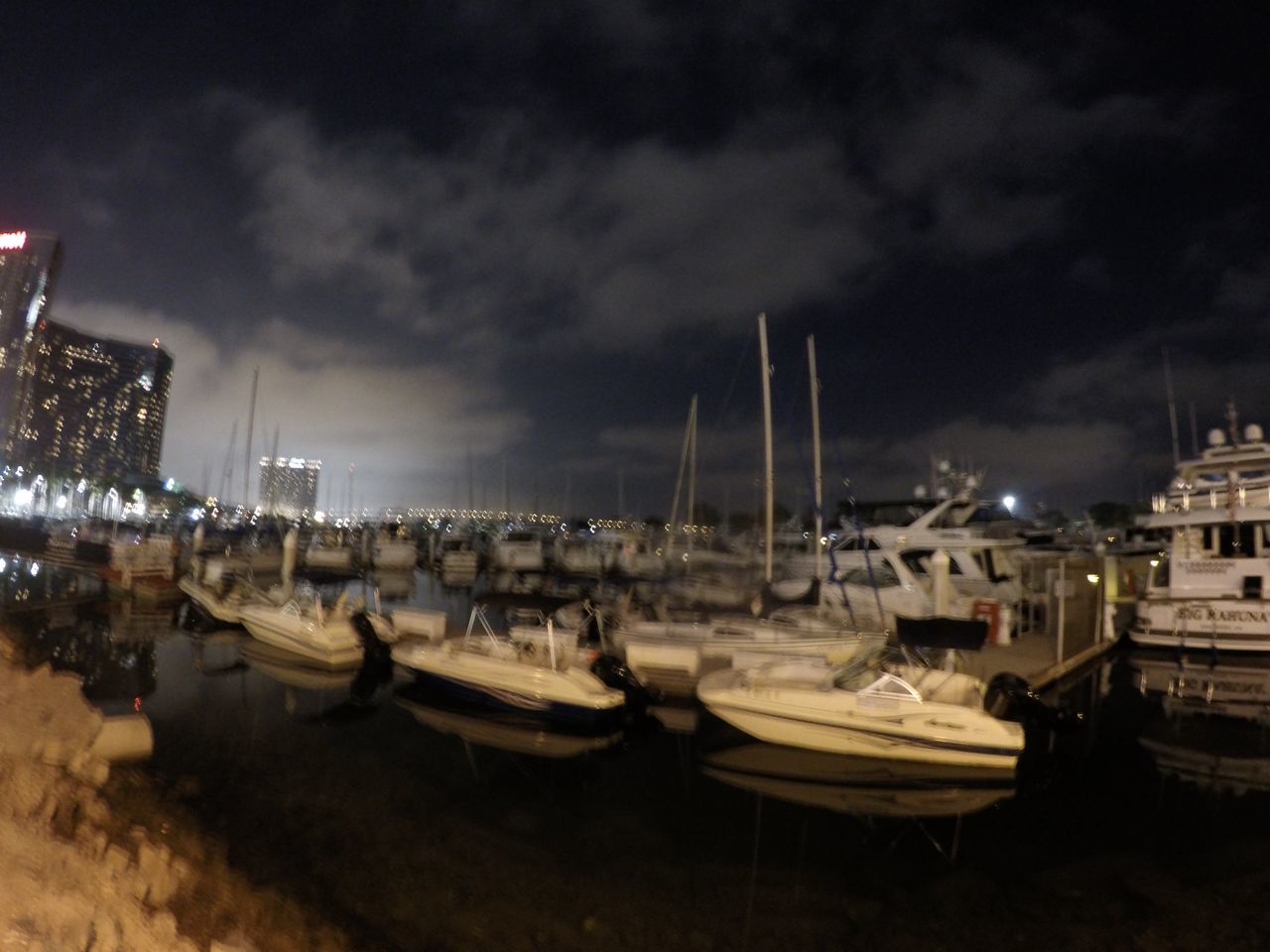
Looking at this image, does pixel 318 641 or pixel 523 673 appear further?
pixel 318 641

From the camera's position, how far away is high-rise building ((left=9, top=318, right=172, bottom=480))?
148 m

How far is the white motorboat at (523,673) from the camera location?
13.5 meters

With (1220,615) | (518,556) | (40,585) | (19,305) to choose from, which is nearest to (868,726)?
(1220,615)

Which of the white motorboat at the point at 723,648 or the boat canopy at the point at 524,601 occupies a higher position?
the boat canopy at the point at 524,601

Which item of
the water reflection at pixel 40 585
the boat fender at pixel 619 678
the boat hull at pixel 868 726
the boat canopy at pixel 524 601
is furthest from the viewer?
the water reflection at pixel 40 585

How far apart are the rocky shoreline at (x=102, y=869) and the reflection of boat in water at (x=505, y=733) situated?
5196mm

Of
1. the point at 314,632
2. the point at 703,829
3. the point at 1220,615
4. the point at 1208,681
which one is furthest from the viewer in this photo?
the point at 1220,615

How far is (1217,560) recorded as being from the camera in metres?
22.5

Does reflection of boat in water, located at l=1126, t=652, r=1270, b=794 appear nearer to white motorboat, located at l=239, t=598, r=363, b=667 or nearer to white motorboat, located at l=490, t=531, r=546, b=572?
white motorboat, located at l=239, t=598, r=363, b=667

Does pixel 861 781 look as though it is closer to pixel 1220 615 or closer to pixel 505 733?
pixel 505 733

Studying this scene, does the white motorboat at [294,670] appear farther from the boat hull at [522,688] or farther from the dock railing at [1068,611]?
the dock railing at [1068,611]

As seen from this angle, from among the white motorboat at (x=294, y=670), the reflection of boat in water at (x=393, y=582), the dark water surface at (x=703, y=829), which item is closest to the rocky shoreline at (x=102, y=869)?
the dark water surface at (x=703, y=829)

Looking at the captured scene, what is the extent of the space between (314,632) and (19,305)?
154784 millimetres

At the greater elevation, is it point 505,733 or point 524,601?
point 524,601
